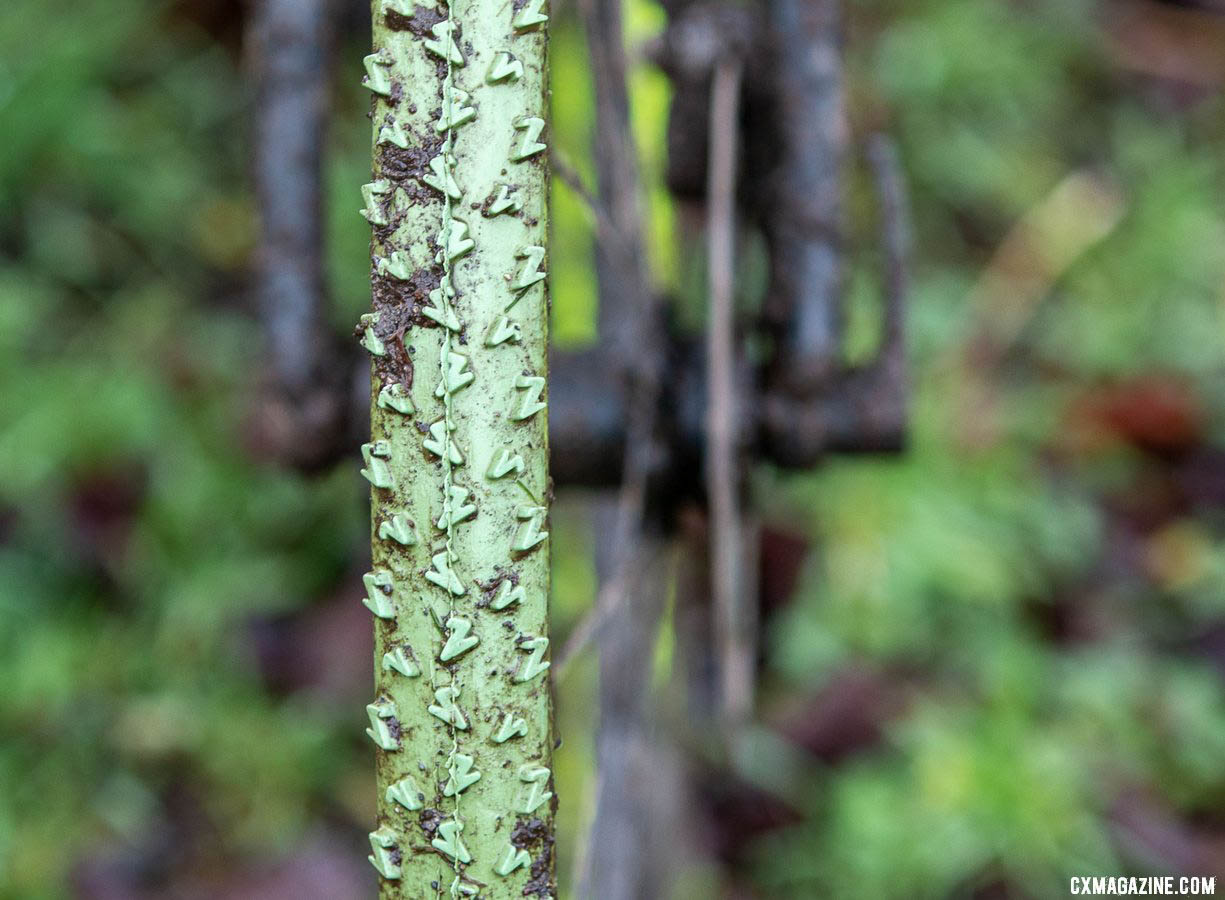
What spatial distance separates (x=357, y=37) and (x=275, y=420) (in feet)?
3.47

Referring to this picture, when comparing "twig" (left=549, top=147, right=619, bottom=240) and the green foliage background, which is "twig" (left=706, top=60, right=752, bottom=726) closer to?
"twig" (left=549, top=147, right=619, bottom=240)

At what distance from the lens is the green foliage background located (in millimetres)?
1060

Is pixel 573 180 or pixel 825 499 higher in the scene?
pixel 573 180

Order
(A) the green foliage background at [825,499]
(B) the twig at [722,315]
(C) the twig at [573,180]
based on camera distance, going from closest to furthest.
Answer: (C) the twig at [573,180] → (B) the twig at [722,315] → (A) the green foliage background at [825,499]

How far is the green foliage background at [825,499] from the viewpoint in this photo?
3.48 feet

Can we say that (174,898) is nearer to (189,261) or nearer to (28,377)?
(28,377)

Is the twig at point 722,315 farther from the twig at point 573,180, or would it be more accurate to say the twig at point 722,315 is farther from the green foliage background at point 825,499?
the green foliage background at point 825,499

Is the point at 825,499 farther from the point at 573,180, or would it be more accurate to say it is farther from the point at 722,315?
the point at 573,180

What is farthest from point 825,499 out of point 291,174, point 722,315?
point 291,174

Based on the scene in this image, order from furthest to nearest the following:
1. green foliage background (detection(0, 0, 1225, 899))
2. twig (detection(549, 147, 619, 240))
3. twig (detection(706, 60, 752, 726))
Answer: green foliage background (detection(0, 0, 1225, 899)) → twig (detection(706, 60, 752, 726)) → twig (detection(549, 147, 619, 240))

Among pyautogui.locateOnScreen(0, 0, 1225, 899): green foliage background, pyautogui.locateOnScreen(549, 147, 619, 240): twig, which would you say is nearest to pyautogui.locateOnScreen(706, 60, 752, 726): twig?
pyautogui.locateOnScreen(549, 147, 619, 240): twig

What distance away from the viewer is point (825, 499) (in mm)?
1259

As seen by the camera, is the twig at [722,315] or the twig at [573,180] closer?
the twig at [573,180]

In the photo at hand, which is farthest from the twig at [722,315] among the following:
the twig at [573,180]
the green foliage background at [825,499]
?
the green foliage background at [825,499]
